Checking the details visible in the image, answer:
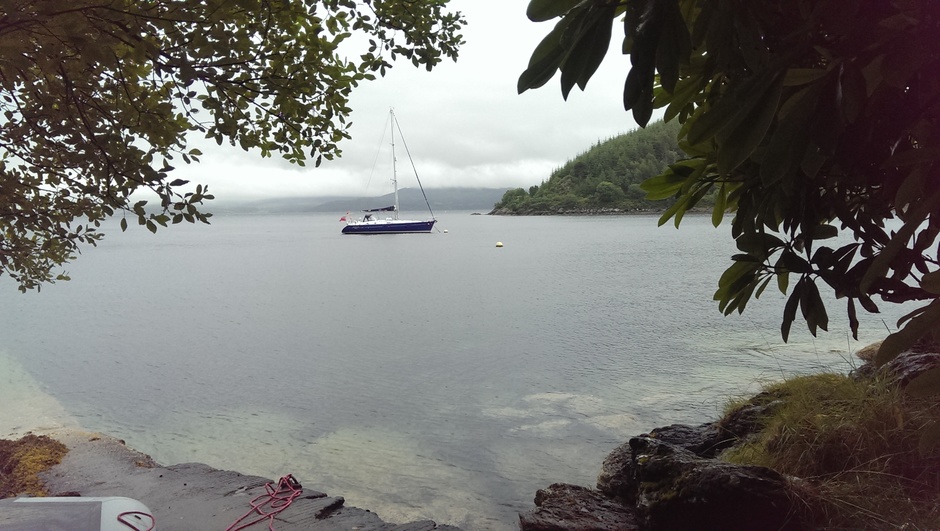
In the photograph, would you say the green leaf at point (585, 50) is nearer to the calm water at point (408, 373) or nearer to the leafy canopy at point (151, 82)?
the leafy canopy at point (151, 82)

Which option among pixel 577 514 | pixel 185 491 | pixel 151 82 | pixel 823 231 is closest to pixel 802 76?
pixel 823 231

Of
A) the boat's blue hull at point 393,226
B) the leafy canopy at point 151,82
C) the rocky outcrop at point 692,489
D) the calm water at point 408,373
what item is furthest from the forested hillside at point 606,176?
the leafy canopy at point 151,82

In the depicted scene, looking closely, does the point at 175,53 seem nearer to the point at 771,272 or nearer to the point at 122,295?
the point at 771,272

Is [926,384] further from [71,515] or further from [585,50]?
[71,515]

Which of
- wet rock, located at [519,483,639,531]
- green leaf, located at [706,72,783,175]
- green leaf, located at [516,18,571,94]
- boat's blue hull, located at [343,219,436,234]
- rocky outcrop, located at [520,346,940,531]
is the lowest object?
wet rock, located at [519,483,639,531]

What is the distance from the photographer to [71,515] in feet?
11.6

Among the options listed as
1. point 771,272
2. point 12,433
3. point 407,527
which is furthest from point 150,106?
point 12,433

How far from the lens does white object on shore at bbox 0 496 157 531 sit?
3369mm

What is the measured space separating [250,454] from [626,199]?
297 ft

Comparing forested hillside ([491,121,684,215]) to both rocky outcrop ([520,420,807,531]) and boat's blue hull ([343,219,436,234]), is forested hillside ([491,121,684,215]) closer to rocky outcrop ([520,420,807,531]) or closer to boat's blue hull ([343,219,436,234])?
boat's blue hull ([343,219,436,234])

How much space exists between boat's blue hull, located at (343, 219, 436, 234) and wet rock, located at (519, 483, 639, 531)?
200 feet

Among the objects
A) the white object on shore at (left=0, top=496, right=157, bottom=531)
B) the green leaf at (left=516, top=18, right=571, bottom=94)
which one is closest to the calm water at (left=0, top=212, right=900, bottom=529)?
the white object on shore at (left=0, top=496, right=157, bottom=531)

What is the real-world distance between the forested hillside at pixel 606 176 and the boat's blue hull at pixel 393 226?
28.8 metres

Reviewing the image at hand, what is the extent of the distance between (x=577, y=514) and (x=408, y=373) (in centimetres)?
707
